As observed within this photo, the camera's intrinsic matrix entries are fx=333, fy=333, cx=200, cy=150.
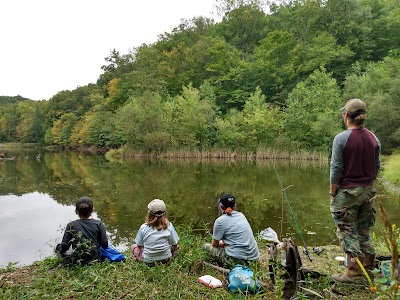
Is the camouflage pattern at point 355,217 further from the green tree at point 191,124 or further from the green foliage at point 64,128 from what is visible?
the green foliage at point 64,128

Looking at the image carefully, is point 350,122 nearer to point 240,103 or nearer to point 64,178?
point 64,178

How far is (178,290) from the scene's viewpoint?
10.4 feet

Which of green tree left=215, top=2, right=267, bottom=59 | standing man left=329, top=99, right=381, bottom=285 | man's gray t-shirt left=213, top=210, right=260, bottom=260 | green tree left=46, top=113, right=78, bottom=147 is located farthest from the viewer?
green tree left=46, top=113, right=78, bottom=147

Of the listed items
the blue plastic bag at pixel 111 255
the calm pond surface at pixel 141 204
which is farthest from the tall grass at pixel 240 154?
the blue plastic bag at pixel 111 255

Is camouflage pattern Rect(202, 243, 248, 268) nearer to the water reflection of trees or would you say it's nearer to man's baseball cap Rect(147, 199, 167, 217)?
man's baseball cap Rect(147, 199, 167, 217)

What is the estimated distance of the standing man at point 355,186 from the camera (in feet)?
9.98

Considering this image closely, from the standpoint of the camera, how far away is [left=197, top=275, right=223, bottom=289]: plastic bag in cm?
325

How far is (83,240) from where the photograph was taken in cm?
371

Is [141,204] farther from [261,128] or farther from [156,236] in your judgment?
[261,128]

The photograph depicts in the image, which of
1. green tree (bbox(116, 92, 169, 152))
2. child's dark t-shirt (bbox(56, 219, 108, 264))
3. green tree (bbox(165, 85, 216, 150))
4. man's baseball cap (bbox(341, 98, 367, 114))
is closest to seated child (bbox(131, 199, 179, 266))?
child's dark t-shirt (bbox(56, 219, 108, 264))

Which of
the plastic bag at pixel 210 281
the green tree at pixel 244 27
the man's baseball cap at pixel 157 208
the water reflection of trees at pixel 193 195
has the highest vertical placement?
the green tree at pixel 244 27

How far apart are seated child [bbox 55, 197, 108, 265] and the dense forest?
2187 cm

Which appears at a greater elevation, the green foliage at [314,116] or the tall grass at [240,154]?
the green foliage at [314,116]

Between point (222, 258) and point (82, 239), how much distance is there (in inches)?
62.0
